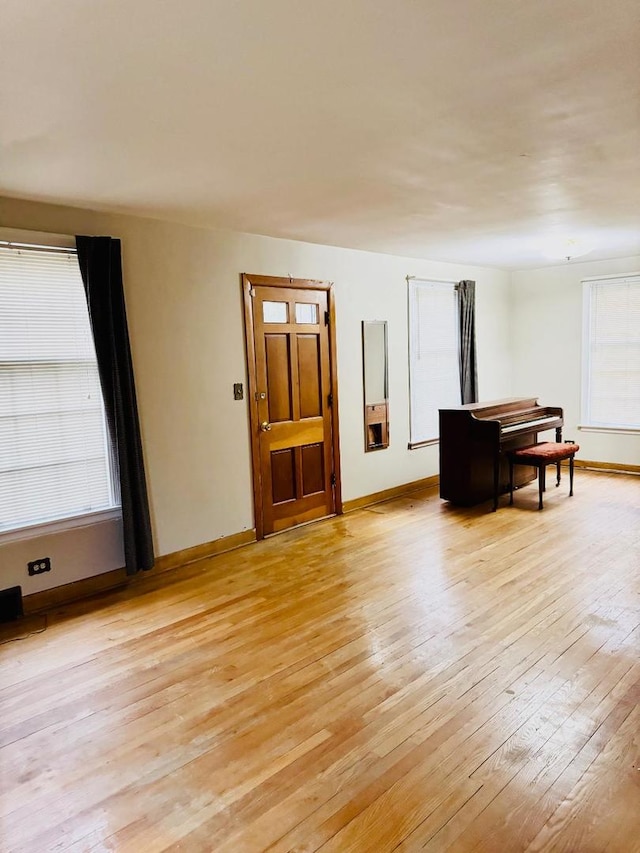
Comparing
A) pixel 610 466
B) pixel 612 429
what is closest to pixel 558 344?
pixel 612 429

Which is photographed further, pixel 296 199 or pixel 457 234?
pixel 457 234

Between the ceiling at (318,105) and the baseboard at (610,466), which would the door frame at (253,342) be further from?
the baseboard at (610,466)

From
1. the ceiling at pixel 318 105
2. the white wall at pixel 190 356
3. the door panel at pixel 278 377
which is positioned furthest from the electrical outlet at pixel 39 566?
the ceiling at pixel 318 105

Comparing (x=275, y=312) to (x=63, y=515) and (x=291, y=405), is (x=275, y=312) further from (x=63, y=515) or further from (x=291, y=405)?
(x=63, y=515)

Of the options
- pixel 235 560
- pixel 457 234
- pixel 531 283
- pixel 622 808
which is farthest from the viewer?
pixel 531 283

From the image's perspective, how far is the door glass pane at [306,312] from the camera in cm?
488

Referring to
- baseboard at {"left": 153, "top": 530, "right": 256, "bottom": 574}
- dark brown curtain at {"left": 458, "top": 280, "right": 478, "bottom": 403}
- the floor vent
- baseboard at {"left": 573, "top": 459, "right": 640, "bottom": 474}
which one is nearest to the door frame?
baseboard at {"left": 153, "top": 530, "right": 256, "bottom": 574}

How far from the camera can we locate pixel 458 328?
6590 mm

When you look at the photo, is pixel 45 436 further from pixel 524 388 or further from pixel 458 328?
pixel 524 388

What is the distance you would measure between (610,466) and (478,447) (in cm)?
239

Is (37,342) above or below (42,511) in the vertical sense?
above

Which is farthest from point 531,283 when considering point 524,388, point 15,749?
point 15,749

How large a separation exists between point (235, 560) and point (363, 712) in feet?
6.78

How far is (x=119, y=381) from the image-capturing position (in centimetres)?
366
